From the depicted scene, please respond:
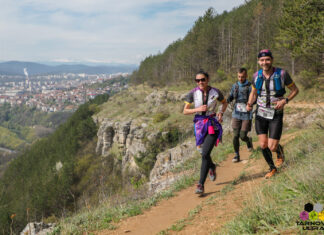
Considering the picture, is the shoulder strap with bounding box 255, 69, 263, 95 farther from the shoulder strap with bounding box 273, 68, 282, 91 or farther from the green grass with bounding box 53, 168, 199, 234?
the green grass with bounding box 53, 168, 199, 234

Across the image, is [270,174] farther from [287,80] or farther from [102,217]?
[102,217]

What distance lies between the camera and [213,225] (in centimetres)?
324

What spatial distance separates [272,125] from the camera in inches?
163

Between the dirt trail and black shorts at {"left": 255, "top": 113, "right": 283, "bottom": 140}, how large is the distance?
3.04 ft

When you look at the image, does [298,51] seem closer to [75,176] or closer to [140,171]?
[140,171]

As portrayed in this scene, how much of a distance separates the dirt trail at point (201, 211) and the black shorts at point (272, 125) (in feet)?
3.04

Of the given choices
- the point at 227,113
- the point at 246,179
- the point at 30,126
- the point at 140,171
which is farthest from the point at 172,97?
the point at 30,126

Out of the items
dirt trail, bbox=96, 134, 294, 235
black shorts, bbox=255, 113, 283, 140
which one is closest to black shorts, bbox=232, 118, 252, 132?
dirt trail, bbox=96, 134, 294, 235

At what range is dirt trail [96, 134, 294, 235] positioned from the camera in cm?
340

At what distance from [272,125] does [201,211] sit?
1985 mm

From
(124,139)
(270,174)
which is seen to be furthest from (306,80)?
(124,139)

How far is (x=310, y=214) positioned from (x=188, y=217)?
2.05 metres

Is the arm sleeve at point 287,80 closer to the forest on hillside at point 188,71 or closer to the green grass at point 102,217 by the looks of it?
the green grass at point 102,217

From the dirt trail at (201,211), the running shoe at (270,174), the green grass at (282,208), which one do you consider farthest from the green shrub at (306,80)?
the green grass at (282,208)
